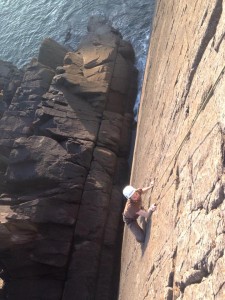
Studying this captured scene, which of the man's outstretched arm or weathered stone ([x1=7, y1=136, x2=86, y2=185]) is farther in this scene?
weathered stone ([x1=7, y1=136, x2=86, y2=185])

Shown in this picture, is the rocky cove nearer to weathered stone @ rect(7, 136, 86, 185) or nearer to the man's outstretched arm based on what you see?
weathered stone @ rect(7, 136, 86, 185)

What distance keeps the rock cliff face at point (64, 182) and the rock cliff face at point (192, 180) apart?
22.8 ft

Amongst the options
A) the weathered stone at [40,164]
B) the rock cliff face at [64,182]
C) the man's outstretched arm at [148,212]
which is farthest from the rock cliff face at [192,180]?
the weathered stone at [40,164]

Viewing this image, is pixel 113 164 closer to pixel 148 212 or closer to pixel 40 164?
pixel 40 164

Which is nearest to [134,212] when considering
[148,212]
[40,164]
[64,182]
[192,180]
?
[148,212]

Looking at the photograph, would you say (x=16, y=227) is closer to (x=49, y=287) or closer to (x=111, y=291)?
(x=49, y=287)

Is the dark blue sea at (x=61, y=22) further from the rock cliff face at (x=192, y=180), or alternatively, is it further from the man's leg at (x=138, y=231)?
the rock cliff face at (x=192, y=180)

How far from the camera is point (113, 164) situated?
52.8 ft

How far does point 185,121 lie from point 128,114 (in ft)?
41.3

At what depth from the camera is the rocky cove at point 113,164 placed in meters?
4.34

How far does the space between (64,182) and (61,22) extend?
17.5 m

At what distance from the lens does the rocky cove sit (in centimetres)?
434

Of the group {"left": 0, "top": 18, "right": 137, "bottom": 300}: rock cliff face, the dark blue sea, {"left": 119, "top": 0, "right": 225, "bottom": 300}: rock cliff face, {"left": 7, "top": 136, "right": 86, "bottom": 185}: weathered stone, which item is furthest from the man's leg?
the dark blue sea

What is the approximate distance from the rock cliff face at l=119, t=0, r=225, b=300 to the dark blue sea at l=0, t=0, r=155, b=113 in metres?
14.5
